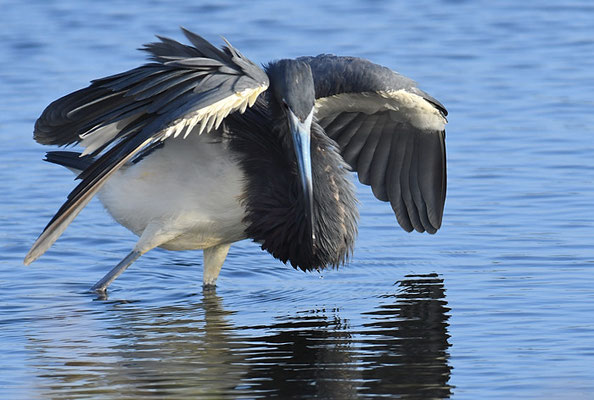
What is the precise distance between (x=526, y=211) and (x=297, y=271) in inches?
74.3

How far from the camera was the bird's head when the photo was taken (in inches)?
278

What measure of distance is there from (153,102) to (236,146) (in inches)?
33.8

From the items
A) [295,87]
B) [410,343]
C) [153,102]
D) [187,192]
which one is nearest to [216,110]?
[153,102]

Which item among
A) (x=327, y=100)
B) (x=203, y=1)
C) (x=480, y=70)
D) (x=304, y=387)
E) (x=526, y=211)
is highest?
(x=203, y=1)

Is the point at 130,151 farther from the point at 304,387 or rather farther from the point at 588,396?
the point at 588,396

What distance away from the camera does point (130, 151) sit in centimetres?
665

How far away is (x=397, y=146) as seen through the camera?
857 centimetres

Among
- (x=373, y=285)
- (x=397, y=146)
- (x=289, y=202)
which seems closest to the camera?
(x=289, y=202)

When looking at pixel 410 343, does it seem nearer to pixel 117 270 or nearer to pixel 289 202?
pixel 289 202

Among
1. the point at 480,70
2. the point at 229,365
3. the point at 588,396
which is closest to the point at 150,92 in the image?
the point at 229,365

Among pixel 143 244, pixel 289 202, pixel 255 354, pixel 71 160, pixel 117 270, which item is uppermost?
pixel 71 160

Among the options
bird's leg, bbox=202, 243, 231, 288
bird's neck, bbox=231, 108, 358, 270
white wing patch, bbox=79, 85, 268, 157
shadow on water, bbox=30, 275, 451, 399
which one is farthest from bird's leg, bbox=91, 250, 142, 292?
white wing patch, bbox=79, 85, 268, 157

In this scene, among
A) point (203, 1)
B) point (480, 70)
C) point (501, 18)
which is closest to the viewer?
point (480, 70)

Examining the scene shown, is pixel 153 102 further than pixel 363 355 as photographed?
Yes
